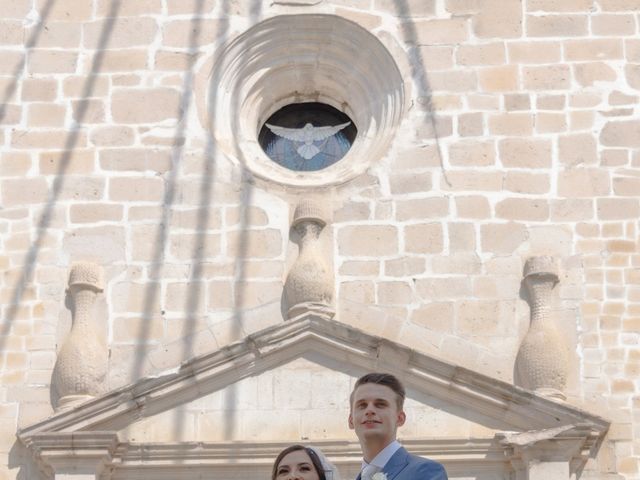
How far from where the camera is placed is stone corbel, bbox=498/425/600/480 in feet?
34.2

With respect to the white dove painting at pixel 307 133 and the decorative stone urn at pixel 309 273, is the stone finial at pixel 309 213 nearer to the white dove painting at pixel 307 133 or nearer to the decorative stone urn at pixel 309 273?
the decorative stone urn at pixel 309 273

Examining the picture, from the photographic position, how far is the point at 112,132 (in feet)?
38.7

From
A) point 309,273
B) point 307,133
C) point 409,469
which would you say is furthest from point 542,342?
point 409,469

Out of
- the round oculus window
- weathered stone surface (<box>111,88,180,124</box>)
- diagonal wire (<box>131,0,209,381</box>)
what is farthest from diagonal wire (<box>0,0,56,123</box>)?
the round oculus window

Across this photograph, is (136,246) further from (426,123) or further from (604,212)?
Answer: (604,212)

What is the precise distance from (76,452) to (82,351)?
0.73 meters

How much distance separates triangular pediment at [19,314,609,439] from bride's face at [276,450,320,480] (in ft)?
15.4

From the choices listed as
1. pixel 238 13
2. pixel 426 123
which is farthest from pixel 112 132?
pixel 426 123

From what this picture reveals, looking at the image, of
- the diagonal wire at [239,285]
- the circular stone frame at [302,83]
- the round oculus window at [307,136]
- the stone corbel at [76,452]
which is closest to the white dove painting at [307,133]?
the round oculus window at [307,136]

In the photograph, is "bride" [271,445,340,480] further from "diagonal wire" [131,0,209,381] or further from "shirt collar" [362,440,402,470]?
"diagonal wire" [131,0,209,381]

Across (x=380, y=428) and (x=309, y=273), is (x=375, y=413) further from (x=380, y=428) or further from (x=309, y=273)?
(x=309, y=273)

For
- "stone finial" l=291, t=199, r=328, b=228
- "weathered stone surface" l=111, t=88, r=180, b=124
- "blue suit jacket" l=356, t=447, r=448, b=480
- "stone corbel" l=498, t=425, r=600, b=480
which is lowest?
"blue suit jacket" l=356, t=447, r=448, b=480

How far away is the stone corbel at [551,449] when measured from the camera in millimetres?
10414

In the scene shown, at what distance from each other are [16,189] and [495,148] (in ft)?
10.9
